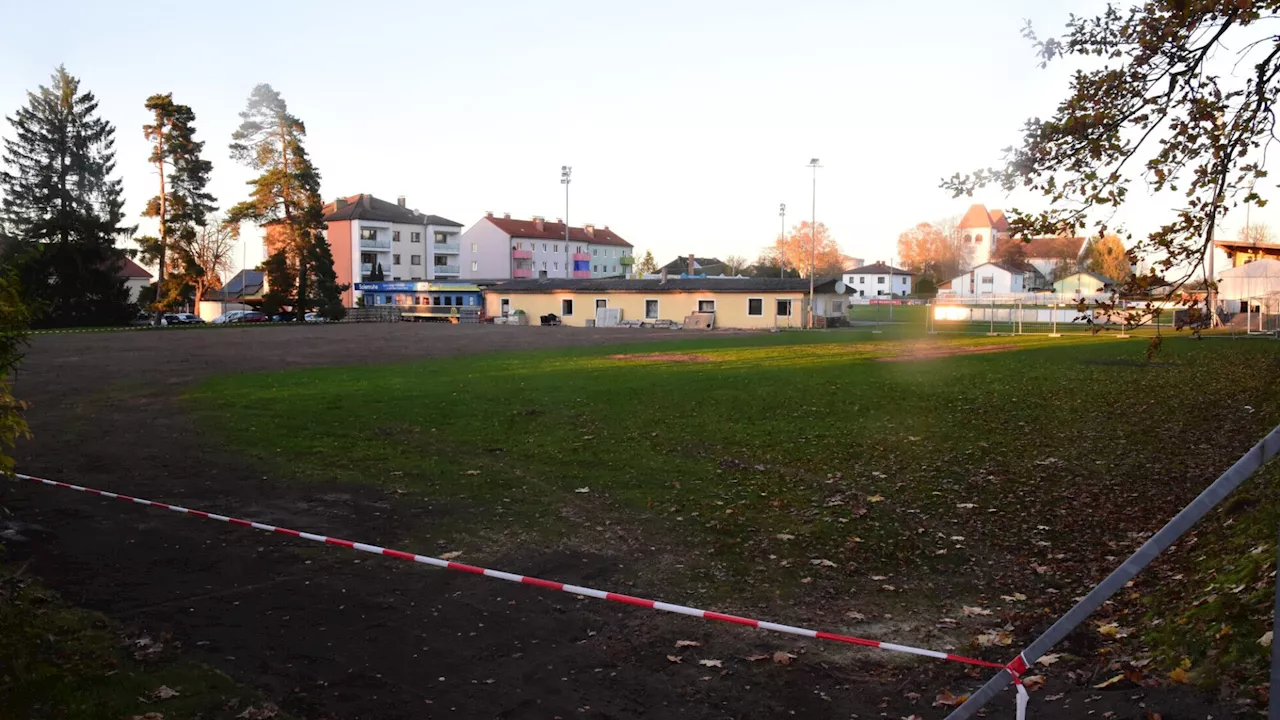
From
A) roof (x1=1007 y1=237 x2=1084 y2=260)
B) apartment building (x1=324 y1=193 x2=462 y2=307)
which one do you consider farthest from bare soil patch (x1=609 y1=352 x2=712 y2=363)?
roof (x1=1007 y1=237 x2=1084 y2=260)

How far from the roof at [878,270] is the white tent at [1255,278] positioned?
323ft

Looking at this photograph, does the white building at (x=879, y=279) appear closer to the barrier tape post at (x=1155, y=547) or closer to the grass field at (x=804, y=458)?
the grass field at (x=804, y=458)

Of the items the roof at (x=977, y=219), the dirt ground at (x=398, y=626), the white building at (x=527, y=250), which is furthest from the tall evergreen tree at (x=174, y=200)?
the roof at (x=977, y=219)

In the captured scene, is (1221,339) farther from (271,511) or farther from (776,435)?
(271,511)

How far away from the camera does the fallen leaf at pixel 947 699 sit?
17.3 feet

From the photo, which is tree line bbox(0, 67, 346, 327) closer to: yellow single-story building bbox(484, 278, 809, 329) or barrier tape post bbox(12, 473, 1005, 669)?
yellow single-story building bbox(484, 278, 809, 329)

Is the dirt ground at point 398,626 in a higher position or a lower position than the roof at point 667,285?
lower

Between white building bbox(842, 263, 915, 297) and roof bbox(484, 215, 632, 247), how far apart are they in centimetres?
4369

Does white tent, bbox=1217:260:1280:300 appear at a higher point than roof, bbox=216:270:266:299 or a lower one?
lower

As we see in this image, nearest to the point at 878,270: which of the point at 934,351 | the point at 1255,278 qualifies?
the point at 1255,278

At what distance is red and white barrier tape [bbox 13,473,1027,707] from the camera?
5.31m

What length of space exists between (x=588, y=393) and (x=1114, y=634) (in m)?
15.0

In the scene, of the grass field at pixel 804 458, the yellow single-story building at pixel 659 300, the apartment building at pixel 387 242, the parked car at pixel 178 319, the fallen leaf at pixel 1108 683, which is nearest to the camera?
the fallen leaf at pixel 1108 683

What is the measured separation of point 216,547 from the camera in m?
8.45
